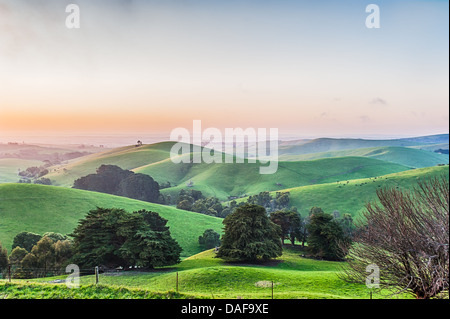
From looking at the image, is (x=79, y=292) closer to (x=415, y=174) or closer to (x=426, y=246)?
(x=426, y=246)

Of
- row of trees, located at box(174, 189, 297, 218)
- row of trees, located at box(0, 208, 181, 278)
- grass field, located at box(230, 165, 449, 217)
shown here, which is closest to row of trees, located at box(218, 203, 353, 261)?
row of trees, located at box(0, 208, 181, 278)

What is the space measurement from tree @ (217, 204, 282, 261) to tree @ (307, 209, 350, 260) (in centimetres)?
547

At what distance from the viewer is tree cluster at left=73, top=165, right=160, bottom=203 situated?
235ft

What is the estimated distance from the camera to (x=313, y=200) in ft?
224

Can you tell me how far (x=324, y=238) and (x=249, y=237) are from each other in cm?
972

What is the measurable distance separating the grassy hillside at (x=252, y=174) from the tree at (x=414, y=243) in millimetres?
71527

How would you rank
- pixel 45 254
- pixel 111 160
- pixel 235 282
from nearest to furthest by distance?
1. pixel 235 282
2. pixel 45 254
3. pixel 111 160

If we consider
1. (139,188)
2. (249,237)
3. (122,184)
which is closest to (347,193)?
(249,237)

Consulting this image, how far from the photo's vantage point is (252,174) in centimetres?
9825

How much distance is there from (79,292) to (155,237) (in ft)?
41.3

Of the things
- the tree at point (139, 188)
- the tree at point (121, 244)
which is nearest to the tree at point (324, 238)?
the tree at point (121, 244)

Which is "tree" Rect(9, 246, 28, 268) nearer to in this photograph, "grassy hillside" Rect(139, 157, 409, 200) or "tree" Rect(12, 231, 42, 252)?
"tree" Rect(12, 231, 42, 252)

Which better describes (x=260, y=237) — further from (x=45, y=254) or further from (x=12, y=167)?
(x=12, y=167)
